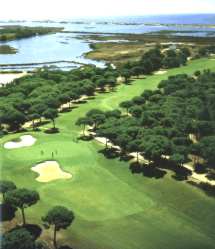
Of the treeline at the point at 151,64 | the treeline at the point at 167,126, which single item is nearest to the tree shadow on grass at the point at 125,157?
the treeline at the point at 167,126

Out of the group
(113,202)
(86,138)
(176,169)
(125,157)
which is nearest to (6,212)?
(113,202)

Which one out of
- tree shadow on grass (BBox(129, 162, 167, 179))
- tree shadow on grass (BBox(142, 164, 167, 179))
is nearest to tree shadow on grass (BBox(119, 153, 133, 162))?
tree shadow on grass (BBox(129, 162, 167, 179))

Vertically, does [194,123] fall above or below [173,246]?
above

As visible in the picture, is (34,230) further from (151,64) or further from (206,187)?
(151,64)

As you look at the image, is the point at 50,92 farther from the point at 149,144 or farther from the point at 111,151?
the point at 149,144

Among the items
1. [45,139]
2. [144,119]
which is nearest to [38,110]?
[45,139]

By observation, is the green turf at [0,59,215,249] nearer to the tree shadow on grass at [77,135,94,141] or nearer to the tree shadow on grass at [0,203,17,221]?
the tree shadow on grass at [0,203,17,221]

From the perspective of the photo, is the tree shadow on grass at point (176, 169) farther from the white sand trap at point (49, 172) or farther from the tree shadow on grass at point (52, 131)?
the tree shadow on grass at point (52, 131)
